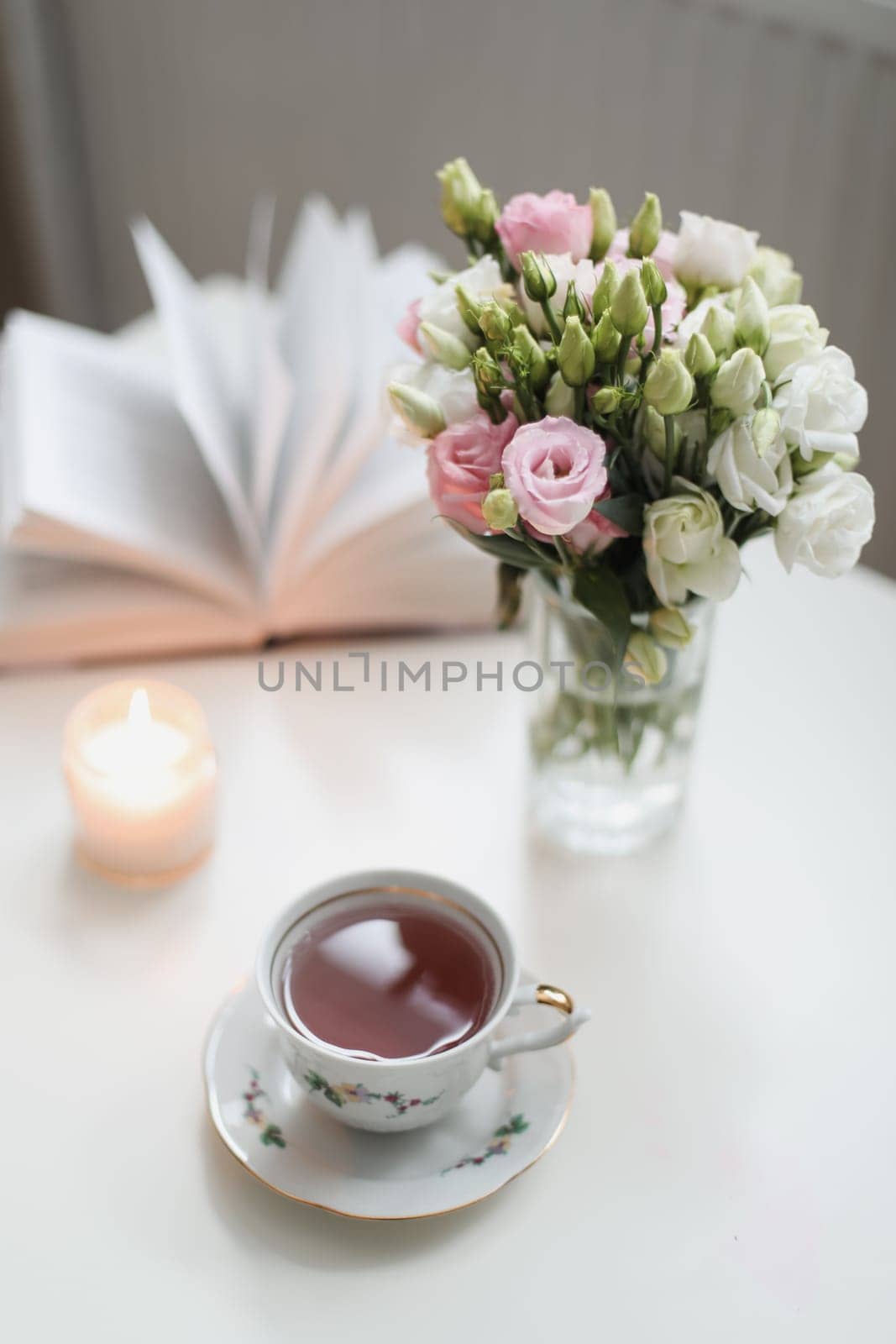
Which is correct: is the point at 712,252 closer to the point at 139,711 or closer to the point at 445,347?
the point at 445,347

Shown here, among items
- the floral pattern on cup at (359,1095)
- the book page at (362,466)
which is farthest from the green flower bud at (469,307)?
the floral pattern on cup at (359,1095)

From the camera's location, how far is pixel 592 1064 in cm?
60

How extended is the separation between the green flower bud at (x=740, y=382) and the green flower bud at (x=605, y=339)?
45mm

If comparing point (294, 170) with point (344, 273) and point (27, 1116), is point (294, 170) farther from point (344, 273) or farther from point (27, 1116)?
point (27, 1116)

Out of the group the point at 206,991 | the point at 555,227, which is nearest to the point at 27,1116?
the point at 206,991

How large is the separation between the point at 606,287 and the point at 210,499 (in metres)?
0.47

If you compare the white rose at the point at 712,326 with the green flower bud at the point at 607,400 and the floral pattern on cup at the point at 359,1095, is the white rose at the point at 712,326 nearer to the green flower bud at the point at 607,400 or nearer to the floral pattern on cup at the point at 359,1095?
the green flower bud at the point at 607,400

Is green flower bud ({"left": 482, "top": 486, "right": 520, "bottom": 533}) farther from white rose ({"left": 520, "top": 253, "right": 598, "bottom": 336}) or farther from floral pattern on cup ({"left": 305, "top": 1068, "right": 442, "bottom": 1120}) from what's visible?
floral pattern on cup ({"left": 305, "top": 1068, "right": 442, "bottom": 1120})

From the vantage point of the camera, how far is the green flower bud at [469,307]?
0.55 meters

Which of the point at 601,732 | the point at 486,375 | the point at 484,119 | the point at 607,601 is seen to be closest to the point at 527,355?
the point at 486,375

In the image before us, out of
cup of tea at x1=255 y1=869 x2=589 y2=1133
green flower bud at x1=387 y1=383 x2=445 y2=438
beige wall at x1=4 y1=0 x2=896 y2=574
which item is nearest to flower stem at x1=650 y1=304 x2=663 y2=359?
green flower bud at x1=387 y1=383 x2=445 y2=438

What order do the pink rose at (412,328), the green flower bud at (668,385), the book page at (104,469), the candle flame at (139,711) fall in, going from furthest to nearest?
the book page at (104,469) < the candle flame at (139,711) < the pink rose at (412,328) < the green flower bud at (668,385)

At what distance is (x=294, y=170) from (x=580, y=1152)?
1.61m

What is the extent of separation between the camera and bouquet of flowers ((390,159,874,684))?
20.3 inches
